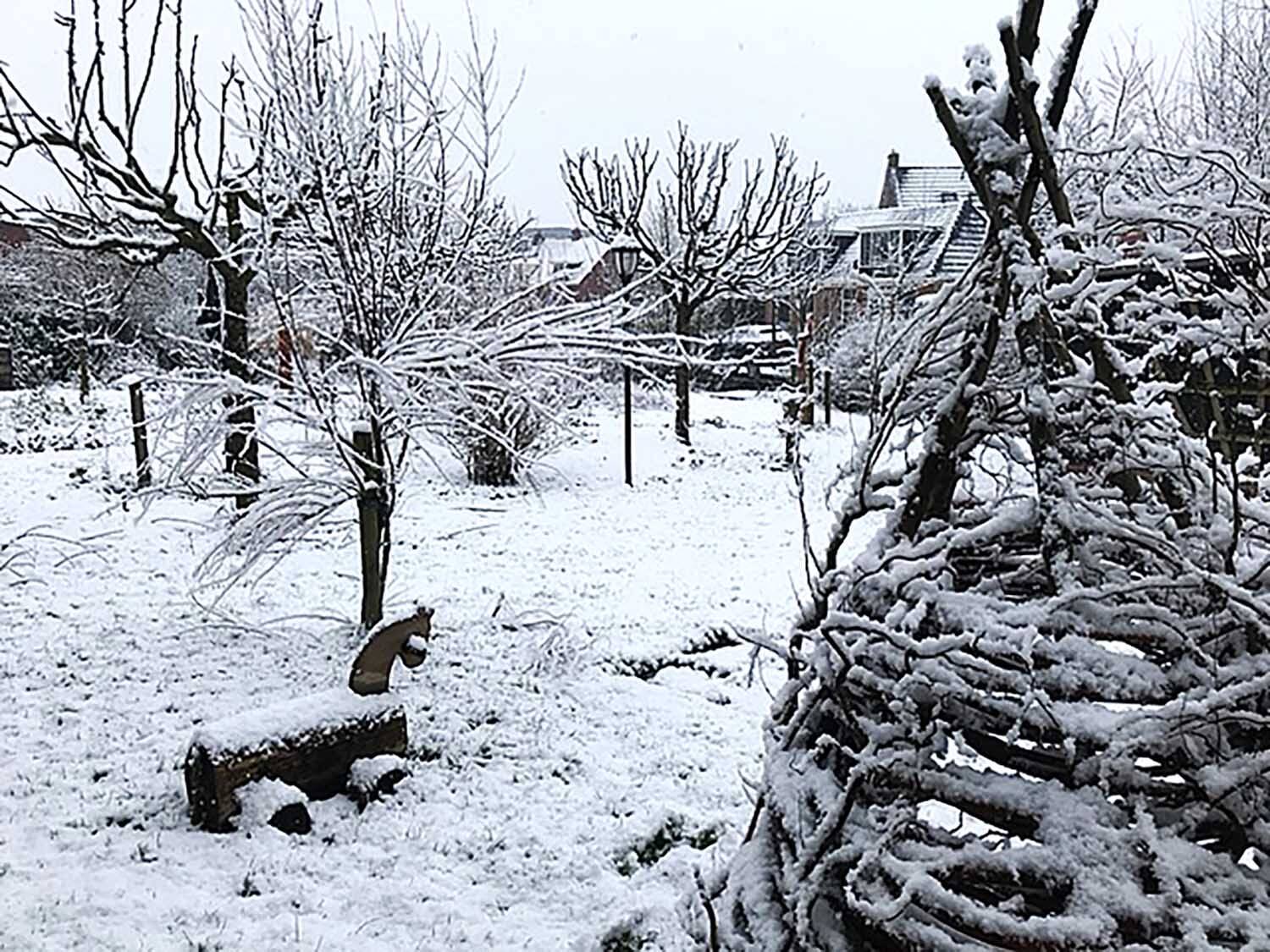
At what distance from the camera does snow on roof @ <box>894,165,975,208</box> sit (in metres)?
21.4

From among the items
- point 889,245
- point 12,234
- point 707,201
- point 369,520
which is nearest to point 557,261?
point 707,201

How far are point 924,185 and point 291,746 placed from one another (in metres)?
22.2

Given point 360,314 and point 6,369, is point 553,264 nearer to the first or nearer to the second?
point 6,369

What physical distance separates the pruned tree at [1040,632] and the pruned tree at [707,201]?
13044 mm

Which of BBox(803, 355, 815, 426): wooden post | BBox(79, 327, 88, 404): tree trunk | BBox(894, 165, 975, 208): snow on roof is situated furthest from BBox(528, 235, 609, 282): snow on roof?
BBox(894, 165, 975, 208): snow on roof

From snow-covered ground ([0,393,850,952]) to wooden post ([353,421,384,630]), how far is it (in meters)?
0.24

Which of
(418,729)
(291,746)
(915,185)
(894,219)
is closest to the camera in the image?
(291,746)

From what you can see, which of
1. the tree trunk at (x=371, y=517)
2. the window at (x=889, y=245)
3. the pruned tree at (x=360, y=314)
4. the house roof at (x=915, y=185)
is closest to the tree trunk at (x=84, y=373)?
the pruned tree at (x=360, y=314)

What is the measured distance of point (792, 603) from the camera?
5.94m

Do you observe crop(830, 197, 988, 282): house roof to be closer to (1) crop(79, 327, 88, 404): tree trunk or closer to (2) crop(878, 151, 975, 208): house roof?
(2) crop(878, 151, 975, 208): house roof

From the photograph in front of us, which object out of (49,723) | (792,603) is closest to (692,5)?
(792,603)

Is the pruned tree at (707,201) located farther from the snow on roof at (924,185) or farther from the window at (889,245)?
the snow on roof at (924,185)

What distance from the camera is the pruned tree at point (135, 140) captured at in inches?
238

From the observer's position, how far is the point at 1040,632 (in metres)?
1.03
